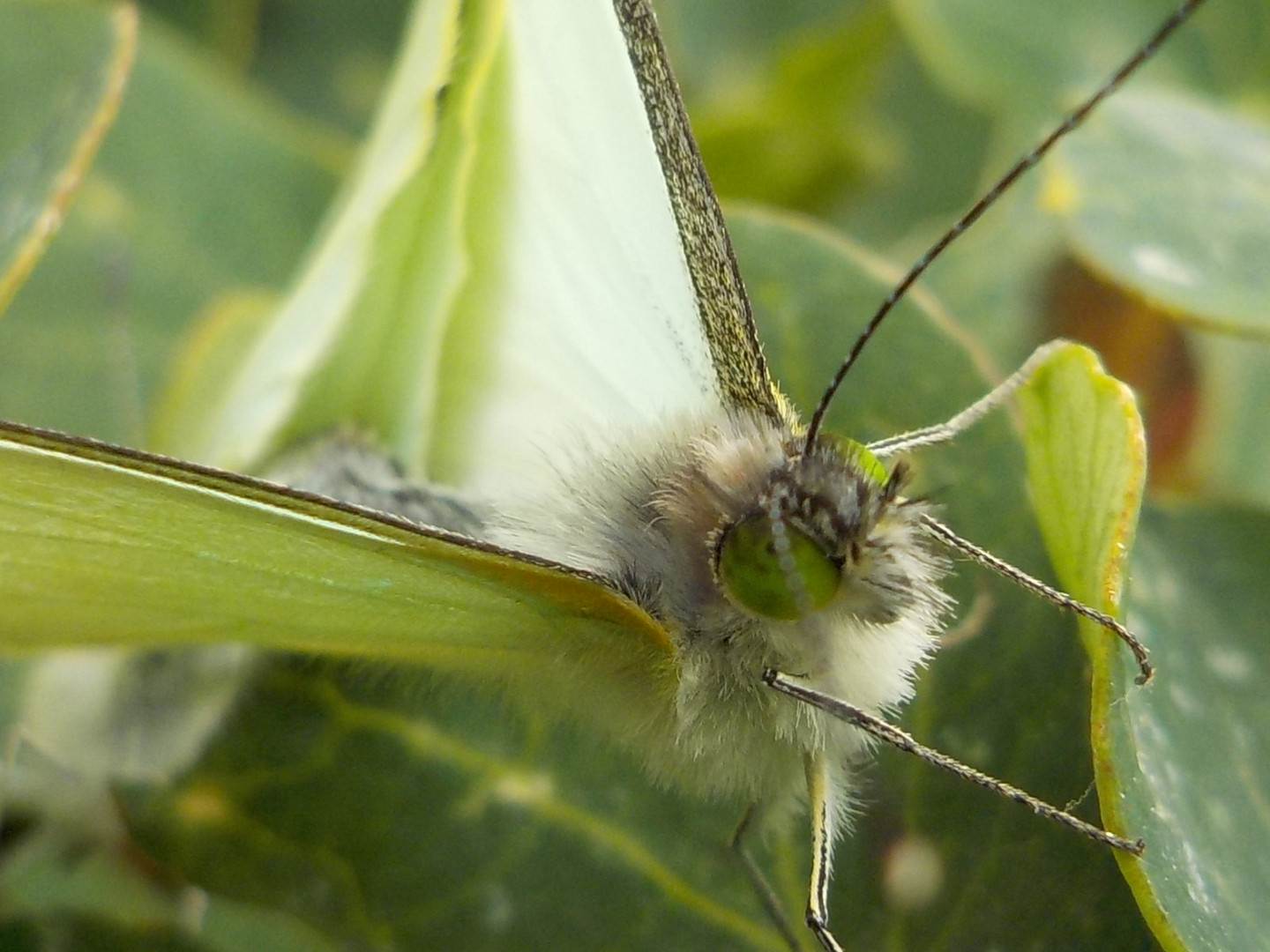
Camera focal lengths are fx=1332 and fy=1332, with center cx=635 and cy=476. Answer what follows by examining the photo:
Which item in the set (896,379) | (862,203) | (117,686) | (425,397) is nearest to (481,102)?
(425,397)

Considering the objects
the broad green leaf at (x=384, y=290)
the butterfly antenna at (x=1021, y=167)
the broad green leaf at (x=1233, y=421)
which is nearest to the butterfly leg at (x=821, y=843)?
the butterfly antenna at (x=1021, y=167)

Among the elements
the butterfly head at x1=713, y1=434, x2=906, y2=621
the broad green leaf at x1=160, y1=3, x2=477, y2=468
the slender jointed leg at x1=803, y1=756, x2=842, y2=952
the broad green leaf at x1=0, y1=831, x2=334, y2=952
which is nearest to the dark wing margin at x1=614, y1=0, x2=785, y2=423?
the butterfly head at x1=713, y1=434, x2=906, y2=621

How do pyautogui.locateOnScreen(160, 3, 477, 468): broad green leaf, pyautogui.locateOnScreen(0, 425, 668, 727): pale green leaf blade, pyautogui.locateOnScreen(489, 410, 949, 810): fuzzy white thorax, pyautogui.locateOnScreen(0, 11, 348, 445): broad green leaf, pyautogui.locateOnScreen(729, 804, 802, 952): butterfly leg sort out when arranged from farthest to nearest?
pyautogui.locateOnScreen(0, 11, 348, 445): broad green leaf → pyautogui.locateOnScreen(160, 3, 477, 468): broad green leaf → pyautogui.locateOnScreen(729, 804, 802, 952): butterfly leg → pyautogui.locateOnScreen(489, 410, 949, 810): fuzzy white thorax → pyautogui.locateOnScreen(0, 425, 668, 727): pale green leaf blade

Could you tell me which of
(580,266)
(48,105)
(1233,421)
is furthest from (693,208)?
(1233,421)

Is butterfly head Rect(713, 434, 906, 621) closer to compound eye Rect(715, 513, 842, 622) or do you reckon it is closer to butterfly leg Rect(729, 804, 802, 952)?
compound eye Rect(715, 513, 842, 622)

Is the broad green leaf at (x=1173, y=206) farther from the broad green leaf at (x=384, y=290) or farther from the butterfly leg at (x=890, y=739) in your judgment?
the broad green leaf at (x=384, y=290)
